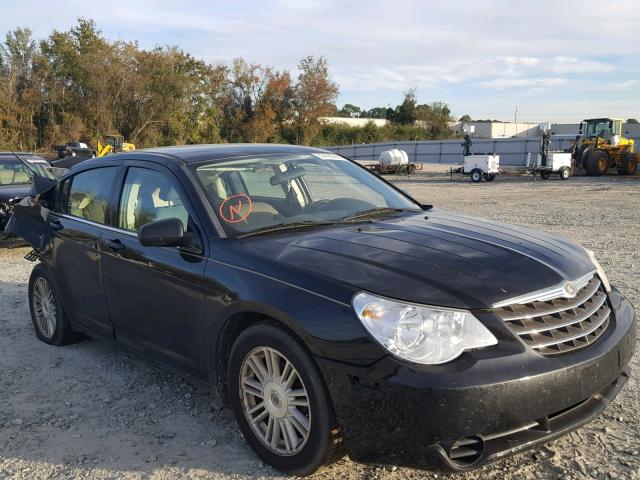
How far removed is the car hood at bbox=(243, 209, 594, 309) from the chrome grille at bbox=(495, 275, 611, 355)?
9 cm

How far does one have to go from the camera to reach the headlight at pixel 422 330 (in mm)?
2652

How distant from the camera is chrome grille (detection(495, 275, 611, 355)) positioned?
9.07ft

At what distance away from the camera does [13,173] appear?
1108 centimetres

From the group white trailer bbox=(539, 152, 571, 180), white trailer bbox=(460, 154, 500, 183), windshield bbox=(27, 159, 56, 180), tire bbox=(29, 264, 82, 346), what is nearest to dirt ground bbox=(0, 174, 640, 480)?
tire bbox=(29, 264, 82, 346)

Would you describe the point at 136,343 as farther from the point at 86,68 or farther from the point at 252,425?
the point at 86,68

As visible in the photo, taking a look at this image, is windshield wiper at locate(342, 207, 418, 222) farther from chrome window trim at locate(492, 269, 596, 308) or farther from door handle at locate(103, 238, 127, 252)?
door handle at locate(103, 238, 127, 252)

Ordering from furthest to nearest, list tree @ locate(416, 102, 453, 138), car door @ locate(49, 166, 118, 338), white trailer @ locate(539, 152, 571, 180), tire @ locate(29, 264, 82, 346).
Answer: tree @ locate(416, 102, 453, 138) < white trailer @ locate(539, 152, 571, 180) < tire @ locate(29, 264, 82, 346) < car door @ locate(49, 166, 118, 338)

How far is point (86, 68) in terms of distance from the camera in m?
43.7

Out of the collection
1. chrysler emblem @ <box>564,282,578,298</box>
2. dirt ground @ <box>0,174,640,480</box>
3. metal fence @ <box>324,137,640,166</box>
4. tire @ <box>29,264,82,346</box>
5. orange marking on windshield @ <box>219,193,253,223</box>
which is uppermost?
orange marking on windshield @ <box>219,193,253,223</box>

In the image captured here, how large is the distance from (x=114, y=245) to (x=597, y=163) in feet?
105

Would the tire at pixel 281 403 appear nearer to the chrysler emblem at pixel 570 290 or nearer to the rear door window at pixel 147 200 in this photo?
the rear door window at pixel 147 200

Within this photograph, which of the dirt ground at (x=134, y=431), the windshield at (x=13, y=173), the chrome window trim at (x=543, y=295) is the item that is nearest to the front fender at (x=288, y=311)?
the dirt ground at (x=134, y=431)

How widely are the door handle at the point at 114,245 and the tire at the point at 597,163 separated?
105ft

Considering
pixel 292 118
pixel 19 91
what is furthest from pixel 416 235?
pixel 292 118
